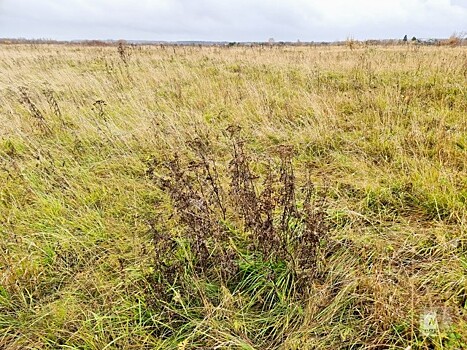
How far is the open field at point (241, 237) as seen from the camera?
57.9 inches

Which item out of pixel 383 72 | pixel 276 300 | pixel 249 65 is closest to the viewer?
pixel 276 300

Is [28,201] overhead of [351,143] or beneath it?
beneath

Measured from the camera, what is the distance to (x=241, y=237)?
6.70 feet

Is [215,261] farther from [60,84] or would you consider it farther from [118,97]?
[60,84]

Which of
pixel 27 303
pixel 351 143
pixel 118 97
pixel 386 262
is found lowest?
pixel 27 303

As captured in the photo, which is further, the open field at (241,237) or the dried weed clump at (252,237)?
the dried weed clump at (252,237)

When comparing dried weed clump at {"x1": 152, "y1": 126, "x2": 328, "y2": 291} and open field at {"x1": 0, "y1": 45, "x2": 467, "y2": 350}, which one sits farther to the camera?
dried weed clump at {"x1": 152, "y1": 126, "x2": 328, "y2": 291}

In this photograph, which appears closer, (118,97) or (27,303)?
(27,303)

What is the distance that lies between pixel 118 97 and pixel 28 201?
10.7ft

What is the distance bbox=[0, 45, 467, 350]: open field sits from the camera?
147 centimetres

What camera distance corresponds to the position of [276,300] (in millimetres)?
1647

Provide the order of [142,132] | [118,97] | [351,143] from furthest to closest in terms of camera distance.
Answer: [118,97] → [142,132] → [351,143]

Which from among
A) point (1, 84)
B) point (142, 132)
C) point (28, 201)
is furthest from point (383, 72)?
point (1, 84)

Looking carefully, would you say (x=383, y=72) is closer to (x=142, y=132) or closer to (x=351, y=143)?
(x=351, y=143)
